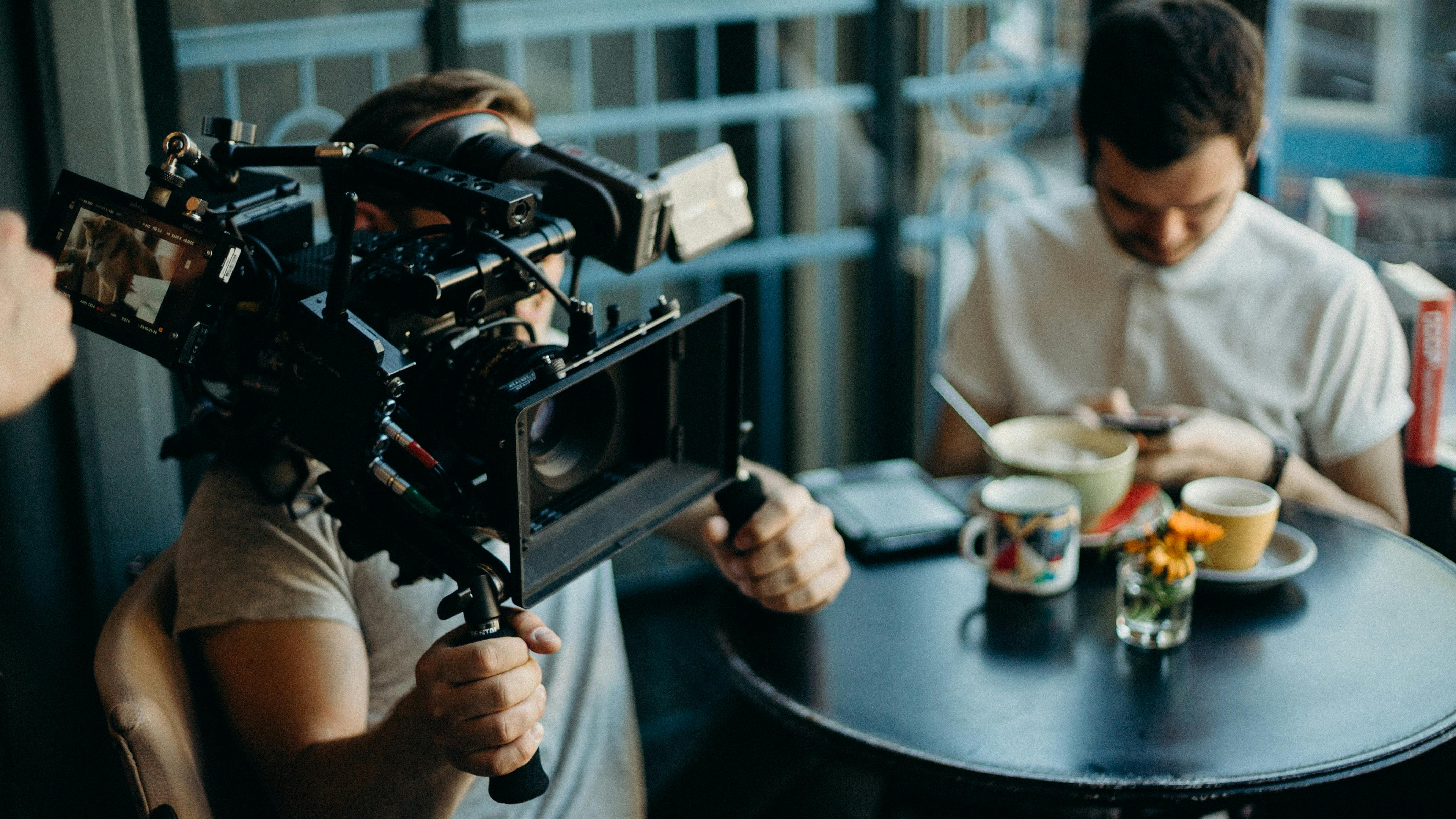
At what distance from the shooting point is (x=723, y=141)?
2.48 meters

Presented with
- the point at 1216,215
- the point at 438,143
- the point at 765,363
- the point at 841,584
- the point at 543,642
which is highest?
the point at 438,143

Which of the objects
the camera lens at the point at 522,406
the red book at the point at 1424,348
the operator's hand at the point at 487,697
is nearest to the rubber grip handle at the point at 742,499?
the camera lens at the point at 522,406

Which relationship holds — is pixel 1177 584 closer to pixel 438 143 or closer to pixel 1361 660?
pixel 1361 660

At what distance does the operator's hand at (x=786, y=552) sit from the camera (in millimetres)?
1133

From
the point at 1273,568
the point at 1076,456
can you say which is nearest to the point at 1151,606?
the point at 1273,568

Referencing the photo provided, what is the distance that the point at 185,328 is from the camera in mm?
854

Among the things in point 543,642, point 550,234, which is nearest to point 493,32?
point 550,234

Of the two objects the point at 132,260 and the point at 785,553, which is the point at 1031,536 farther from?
the point at 132,260

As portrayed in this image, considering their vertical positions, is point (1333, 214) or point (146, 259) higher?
point (146, 259)

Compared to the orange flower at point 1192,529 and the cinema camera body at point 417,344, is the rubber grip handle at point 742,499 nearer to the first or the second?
the cinema camera body at point 417,344

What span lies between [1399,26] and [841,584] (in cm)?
207

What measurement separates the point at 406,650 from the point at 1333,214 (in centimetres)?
149

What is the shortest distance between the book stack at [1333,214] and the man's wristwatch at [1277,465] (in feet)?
1.48

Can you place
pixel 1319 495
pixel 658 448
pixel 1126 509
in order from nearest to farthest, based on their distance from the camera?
pixel 658 448 → pixel 1126 509 → pixel 1319 495
